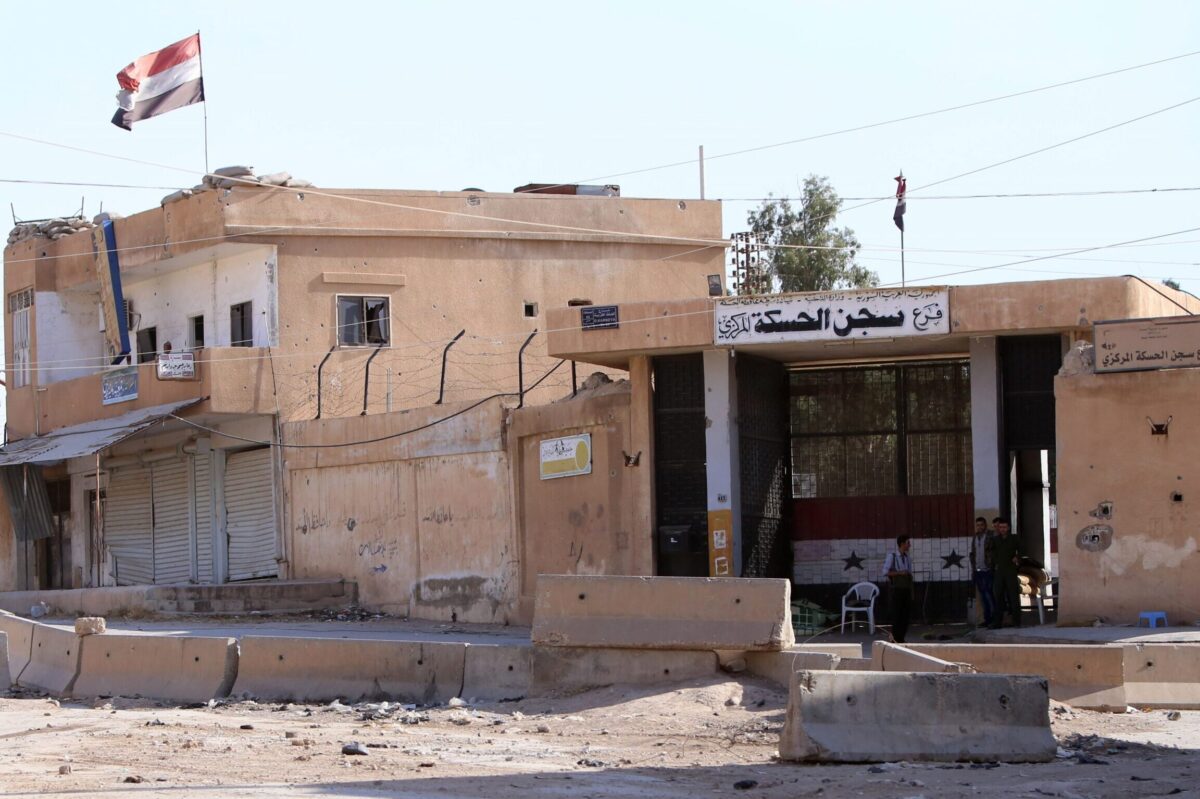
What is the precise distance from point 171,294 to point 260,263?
3509mm

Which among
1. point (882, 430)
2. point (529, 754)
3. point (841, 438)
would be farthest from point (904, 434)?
point (529, 754)

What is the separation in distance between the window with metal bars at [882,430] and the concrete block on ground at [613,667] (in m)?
9.11

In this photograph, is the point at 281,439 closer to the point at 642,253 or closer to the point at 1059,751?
the point at 642,253

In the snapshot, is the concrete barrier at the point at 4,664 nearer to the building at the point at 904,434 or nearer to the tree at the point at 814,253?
the building at the point at 904,434

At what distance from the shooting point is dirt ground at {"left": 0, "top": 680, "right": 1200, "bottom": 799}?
8.56 metres

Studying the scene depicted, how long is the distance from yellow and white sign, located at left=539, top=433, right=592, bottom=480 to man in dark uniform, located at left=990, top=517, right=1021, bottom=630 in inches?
213

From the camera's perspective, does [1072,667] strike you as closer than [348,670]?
Yes

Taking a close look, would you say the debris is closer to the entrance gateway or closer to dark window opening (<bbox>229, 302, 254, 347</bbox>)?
the entrance gateway

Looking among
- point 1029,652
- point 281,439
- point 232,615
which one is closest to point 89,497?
point 281,439

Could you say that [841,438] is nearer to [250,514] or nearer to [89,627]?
[89,627]

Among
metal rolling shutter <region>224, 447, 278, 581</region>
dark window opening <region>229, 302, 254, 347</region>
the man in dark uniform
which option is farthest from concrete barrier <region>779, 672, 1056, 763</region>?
dark window opening <region>229, 302, 254, 347</region>

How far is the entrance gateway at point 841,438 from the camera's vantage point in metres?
18.8

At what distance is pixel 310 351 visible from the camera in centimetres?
2691

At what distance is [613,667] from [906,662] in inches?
99.2
